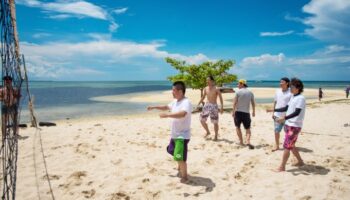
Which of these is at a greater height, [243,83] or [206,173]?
[243,83]

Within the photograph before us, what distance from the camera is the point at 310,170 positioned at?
17.7 ft

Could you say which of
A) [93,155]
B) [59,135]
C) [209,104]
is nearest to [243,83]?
[209,104]

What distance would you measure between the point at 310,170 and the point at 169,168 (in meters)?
2.96

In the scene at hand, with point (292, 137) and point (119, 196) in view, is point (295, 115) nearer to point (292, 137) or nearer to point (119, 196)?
point (292, 137)

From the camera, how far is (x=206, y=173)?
5535mm

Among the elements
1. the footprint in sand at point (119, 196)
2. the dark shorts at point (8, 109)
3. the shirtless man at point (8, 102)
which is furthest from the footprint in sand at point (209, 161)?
the dark shorts at point (8, 109)

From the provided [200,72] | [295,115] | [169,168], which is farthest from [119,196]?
[200,72]

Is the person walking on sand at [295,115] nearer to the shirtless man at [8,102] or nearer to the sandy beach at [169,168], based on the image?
the sandy beach at [169,168]

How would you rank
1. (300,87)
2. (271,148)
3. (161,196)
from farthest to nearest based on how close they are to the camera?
1. (271,148)
2. (300,87)
3. (161,196)

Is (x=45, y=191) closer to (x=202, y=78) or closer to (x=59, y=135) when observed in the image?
(x=59, y=135)

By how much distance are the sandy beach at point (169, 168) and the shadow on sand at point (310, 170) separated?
0.02m

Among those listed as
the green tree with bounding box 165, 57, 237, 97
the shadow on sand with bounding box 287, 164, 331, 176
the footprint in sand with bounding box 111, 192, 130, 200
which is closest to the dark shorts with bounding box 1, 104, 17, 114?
the footprint in sand with bounding box 111, 192, 130, 200

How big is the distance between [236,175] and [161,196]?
170cm

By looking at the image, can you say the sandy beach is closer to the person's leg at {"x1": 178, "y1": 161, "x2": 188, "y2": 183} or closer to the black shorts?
the person's leg at {"x1": 178, "y1": 161, "x2": 188, "y2": 183}
